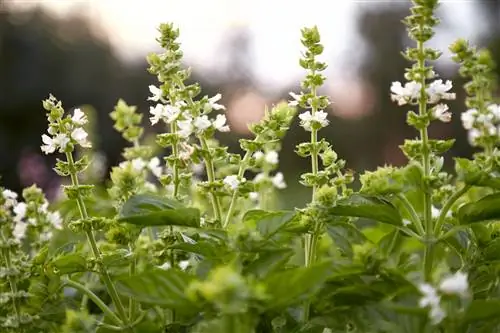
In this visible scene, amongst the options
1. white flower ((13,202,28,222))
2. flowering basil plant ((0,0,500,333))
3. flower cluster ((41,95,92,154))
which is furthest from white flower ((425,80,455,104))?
white flower ((13,202,28,222))

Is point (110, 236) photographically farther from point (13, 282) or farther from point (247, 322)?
point (247, 322)

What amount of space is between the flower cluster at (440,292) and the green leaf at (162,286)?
0.85 ft

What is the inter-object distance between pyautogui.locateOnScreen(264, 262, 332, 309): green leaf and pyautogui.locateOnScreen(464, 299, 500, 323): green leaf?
17cm

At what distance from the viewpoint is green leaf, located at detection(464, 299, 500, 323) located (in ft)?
3.01

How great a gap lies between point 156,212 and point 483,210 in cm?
44

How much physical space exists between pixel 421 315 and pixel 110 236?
0.48m

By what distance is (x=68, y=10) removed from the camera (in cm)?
1198

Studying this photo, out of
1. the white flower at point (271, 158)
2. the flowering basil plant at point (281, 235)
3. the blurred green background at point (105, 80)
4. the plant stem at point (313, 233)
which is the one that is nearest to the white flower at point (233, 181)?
the flowering basil plant at point (281, 235)

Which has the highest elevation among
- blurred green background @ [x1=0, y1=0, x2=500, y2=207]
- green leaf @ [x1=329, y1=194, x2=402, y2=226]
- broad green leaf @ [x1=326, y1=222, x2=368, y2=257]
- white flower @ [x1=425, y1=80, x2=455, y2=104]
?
blurred green background @ [x1=0, y1=0, x2=500, y2=207]

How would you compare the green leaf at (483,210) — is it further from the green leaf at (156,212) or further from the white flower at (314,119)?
the green leaf at (156,212)

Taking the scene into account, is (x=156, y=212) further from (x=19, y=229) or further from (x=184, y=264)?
(x=19, y=229)

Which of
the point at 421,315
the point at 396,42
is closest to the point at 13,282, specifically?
the point at 421,315

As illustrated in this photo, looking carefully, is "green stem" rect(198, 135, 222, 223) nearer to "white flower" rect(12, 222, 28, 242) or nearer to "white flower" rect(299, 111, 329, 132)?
"white flower" rect(299, 111, 329, 132)

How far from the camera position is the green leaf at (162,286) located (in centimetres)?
94
